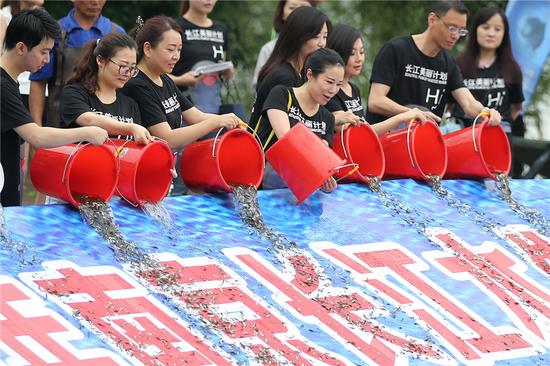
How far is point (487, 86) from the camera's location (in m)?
8.36

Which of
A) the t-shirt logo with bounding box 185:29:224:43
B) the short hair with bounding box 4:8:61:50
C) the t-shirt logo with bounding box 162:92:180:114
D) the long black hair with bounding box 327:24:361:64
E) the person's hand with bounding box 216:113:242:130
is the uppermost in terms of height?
the short hair with bounding box 4:8:61:50

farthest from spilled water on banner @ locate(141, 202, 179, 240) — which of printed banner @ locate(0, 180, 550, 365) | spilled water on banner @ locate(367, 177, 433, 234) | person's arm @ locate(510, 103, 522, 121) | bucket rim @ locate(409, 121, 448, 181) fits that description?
person's arm @ locate(510, 103, 522, 121)

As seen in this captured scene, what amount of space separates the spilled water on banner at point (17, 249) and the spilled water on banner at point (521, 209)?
3.09 m

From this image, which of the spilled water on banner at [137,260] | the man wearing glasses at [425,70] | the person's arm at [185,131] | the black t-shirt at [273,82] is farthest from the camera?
the man wearing glasses at [425,70]

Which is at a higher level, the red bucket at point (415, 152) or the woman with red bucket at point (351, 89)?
the woman with red bucket at point (351, 89)

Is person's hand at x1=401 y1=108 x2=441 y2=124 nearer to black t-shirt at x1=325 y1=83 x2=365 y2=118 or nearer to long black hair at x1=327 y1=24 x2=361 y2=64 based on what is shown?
black t-shirt at x1=325 y1=83 x2=365 y2=118

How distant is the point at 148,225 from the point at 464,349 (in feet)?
5.31

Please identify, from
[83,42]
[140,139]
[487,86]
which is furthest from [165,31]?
[487,86]

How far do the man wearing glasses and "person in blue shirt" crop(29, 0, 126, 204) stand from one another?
64.8 inches

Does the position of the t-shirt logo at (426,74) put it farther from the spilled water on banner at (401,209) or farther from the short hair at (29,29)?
the short hair at (29,29)

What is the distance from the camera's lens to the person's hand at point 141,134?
233 inches

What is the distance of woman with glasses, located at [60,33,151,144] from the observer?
6027mm

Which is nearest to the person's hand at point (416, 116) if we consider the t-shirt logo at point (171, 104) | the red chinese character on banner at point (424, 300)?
the red chinese character on banner at point (424, 300)

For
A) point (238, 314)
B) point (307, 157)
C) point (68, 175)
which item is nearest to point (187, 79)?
point (307, 157)
